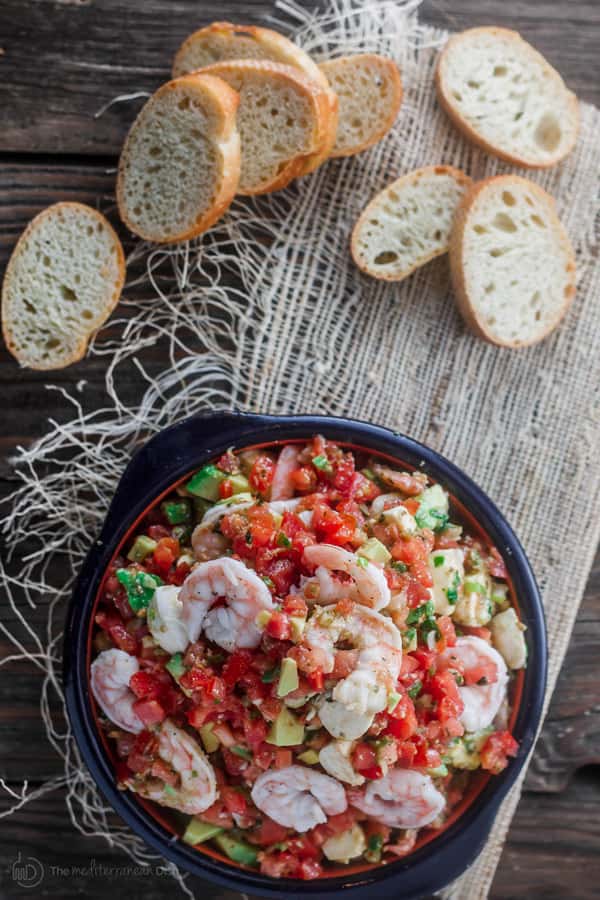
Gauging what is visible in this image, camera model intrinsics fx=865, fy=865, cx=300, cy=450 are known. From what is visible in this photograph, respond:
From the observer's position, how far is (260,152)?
2.76 metres

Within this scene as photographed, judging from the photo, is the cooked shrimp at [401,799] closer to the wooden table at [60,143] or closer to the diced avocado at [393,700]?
the diced avocado at [393,700]

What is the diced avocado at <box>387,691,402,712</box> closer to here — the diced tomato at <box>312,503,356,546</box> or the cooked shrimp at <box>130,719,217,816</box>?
the diced tomato at <box>312,503,356,546</box>

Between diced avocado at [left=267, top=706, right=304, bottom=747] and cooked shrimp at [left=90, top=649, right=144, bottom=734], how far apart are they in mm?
400

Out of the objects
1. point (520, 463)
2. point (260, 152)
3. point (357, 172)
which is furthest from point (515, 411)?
point (260, 152)

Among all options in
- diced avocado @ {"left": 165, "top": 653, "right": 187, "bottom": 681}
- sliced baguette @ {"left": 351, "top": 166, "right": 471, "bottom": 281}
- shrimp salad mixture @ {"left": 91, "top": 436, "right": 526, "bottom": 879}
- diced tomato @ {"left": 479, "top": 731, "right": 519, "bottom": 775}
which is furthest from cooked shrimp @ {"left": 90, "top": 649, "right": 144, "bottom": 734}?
sliced baguette @ {"left": 351, "top": 166, "right": 471, "bottom": 281}

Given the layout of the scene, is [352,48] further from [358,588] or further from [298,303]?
[358,588]

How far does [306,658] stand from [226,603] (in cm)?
24

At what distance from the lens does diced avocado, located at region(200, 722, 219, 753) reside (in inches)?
88.6

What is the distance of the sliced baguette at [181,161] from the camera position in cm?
264

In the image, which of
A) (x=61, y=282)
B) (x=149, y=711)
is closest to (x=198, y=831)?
(x=149, y=711)

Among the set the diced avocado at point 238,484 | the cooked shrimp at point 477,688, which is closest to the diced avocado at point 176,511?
the diced avocado at point 238,484

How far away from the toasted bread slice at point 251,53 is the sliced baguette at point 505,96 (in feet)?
1.40

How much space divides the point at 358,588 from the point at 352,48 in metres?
1.85

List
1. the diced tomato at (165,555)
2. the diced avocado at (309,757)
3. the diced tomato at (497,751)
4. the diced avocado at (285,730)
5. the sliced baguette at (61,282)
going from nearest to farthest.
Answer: the diced avocado at (285,730)
the diced avocado at (309,757)
the diced tomato at (165,555)
the diced tomato at (497,751)
the sliced baguette at (61,282)
